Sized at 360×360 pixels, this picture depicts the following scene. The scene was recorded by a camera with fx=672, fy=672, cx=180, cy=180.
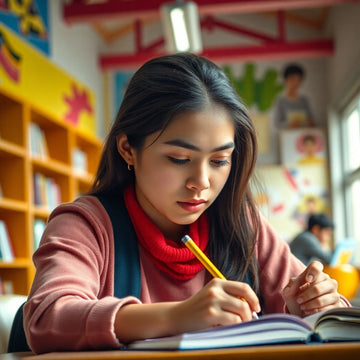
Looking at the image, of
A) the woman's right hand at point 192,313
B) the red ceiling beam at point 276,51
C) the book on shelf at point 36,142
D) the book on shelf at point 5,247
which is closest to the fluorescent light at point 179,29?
the book on shelf at point 36,142

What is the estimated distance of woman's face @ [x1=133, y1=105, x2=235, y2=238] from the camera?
110 centimetres

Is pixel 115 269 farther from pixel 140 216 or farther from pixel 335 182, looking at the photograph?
pixel 335 182

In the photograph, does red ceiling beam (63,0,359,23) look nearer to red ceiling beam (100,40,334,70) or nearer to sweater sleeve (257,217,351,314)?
red ceiling beam (100,40,334,70)

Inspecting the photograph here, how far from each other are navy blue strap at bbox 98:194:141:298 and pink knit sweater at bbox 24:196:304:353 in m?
0.02

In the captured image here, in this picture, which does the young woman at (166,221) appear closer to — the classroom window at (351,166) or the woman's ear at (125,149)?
the woman's ear at (125,149)

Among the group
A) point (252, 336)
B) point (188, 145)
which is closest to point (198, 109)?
point (188, 145)

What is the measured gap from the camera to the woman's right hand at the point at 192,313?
2.65ft

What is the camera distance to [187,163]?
1108mm

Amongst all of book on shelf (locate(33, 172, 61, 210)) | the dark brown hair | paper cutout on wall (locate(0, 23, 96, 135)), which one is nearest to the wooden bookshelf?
book on shelf (locate(33, 172, 61, 210))

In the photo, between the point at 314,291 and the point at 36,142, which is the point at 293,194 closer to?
the point at 36,142

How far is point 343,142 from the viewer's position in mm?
7328

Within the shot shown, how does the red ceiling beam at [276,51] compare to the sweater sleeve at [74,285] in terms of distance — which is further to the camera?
the red ceiling beam at [276,51]

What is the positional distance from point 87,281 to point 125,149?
314 mm

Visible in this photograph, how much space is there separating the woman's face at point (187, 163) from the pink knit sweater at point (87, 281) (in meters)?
0.11
